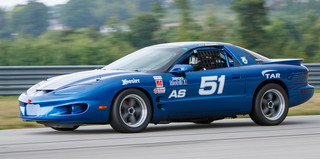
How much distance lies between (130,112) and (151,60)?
1.04m

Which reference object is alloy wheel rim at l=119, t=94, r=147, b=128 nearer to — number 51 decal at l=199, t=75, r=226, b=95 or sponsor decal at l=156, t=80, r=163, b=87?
sponsor decal at l=156, t=80, r=163, b=87

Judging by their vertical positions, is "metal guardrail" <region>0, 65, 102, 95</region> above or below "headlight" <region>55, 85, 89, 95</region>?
below

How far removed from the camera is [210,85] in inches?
342

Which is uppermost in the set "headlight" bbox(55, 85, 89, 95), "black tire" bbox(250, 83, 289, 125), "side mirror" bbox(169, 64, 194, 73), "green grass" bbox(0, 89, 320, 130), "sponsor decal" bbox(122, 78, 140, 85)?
"side mirror" bbox(169, 64, 194, 73)

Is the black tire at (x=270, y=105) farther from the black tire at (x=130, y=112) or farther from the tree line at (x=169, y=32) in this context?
the tree line at (x=169, y=32)

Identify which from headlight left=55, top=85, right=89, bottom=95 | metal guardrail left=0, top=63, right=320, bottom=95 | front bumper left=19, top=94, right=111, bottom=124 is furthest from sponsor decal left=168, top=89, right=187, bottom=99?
metal guardrail left=0, top=63, right=320, bottom=95

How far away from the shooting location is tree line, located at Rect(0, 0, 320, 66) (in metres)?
25.5

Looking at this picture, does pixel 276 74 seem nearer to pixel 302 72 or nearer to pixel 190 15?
pixel 302 72

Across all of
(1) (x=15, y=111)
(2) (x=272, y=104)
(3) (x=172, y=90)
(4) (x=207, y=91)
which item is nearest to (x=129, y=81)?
(3) (x=172, y=90)

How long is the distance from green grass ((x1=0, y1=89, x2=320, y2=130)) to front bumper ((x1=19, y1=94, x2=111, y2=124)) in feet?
6.09

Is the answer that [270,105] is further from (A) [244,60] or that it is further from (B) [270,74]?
(A) [244,60]

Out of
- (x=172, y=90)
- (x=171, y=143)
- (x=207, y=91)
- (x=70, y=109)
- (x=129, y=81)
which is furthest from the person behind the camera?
(x=207, y=91)

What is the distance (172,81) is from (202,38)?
2138 cm

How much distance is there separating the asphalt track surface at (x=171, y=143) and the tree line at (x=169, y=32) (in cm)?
1661
